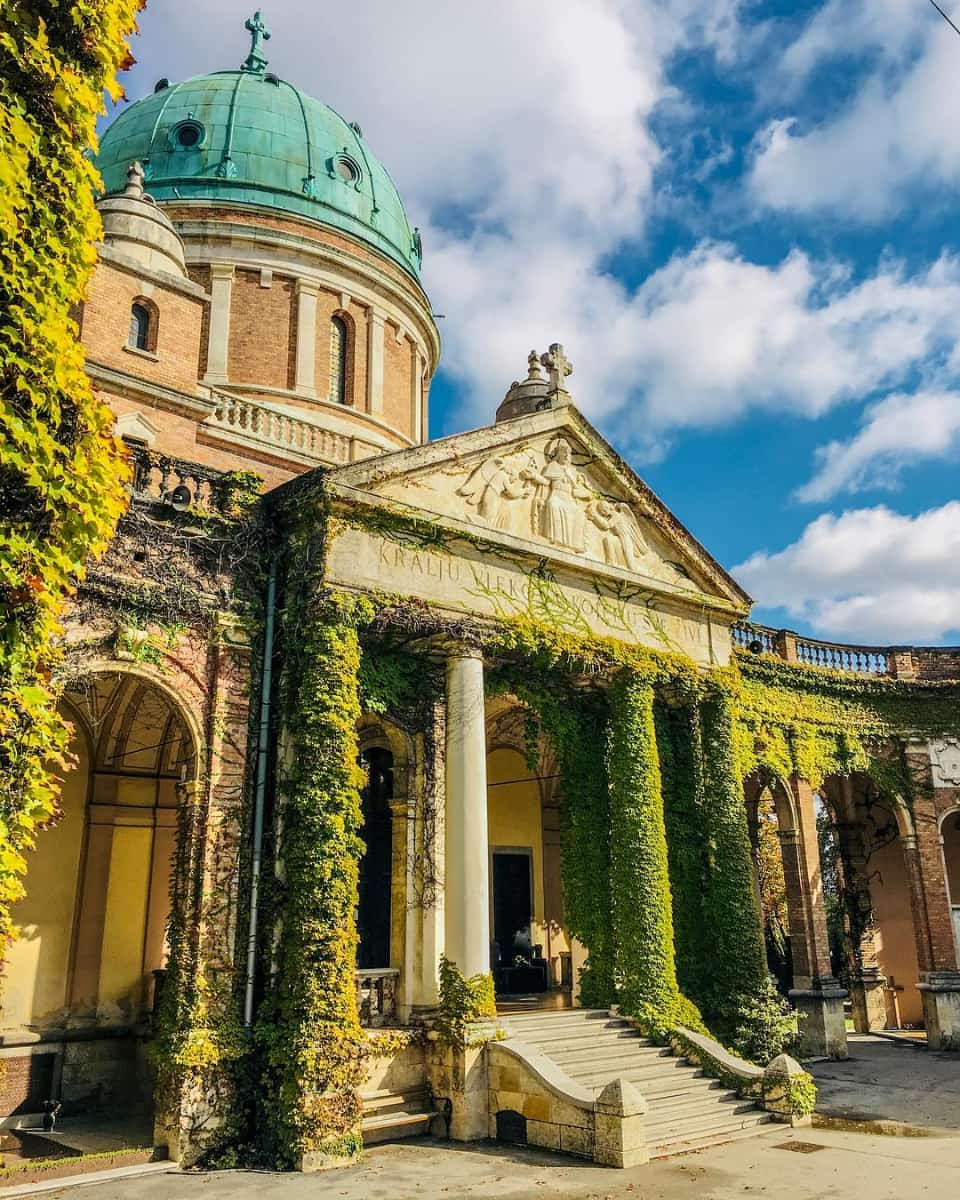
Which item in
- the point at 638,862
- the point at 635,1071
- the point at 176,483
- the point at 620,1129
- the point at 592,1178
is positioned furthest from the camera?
the point at 638,862

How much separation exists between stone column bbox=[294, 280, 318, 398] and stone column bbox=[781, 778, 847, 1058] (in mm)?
14876

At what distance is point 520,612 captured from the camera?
16469 millimetres

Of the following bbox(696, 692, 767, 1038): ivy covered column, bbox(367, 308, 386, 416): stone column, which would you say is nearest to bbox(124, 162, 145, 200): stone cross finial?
bbox(367, 308, 386, 416): stone column

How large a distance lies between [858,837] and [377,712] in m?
17.3

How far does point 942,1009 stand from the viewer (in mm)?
22406

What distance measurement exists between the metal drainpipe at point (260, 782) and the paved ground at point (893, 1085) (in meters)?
8.95

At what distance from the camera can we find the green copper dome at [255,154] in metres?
25.8

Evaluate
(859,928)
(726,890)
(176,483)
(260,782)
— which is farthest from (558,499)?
(859,928)

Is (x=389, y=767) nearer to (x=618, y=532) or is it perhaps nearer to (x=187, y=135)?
(x=618, y=532)

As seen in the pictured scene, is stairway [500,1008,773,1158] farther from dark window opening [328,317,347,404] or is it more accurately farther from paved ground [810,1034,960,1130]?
dark window opening [328,317,347,404]

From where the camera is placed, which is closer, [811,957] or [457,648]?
[457,648]

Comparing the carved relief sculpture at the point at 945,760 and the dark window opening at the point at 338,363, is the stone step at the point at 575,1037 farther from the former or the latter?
the dark window opening at the point at 338,363

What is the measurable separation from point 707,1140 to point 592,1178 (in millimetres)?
2668

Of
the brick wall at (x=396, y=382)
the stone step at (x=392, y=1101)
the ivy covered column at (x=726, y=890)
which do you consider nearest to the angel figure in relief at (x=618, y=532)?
the ivy covered column at (x=726, y=890)
